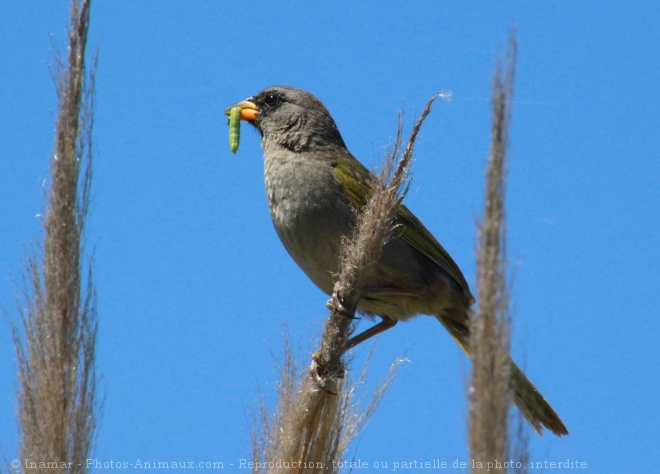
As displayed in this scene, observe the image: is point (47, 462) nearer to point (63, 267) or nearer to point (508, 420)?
point (63, 267)

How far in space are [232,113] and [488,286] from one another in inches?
197

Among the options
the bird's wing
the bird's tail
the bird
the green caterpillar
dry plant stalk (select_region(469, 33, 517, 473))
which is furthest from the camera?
the green caterpillar

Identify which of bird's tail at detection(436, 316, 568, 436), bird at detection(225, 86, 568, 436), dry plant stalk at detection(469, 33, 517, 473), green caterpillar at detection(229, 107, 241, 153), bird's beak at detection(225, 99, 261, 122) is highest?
bird's beak at detection(225, 99, 261, 122)

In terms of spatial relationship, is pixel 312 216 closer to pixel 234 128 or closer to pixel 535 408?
pixel 234 128

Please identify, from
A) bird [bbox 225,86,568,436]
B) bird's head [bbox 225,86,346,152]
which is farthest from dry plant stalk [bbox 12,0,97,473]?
bird's head [bbox 225,86,346,152]

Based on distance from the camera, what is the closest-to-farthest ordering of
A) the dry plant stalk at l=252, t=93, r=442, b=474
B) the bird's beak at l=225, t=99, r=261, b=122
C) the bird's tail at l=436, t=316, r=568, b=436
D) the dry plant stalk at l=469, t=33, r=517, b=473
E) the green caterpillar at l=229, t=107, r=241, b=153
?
the dry plant stalk at l=469, t=33, r=517, b=473
the dry plant stalk at l=252, t=93, r=442, b=474
the bird's tail at l=436, t=316, r=568, b=436
the green caterpillar at l=229, t=107, r=241, b=153
the bird's beak at l=225, t=99, r=261, b=122

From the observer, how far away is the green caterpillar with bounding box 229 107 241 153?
19.2 ft

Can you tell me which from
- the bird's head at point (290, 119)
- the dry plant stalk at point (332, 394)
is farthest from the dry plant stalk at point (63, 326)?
the bird's head at point (290, 119)

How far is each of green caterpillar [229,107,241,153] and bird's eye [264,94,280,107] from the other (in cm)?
22

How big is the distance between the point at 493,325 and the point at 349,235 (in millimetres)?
3416

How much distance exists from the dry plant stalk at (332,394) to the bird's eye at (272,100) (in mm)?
3236

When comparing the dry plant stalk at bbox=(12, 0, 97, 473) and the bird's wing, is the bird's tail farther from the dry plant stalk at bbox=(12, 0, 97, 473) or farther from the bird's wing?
the dry plant stalk at bbox=(12, 0, 97, 473)

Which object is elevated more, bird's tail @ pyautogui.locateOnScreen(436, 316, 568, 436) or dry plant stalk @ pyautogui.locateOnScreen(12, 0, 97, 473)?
bird's tail @ pyautogui.locateOnScreen(436, 316, 568, 436)

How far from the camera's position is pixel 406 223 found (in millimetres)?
5402
